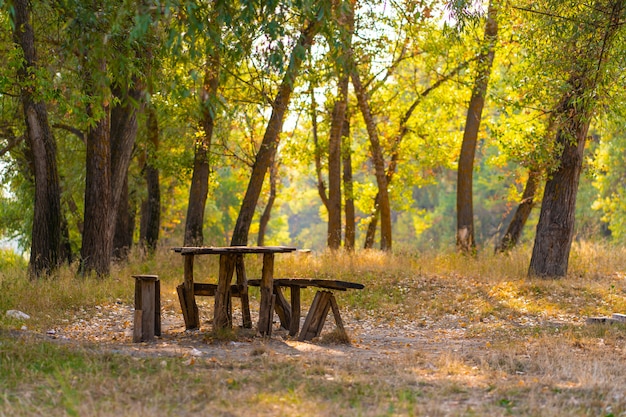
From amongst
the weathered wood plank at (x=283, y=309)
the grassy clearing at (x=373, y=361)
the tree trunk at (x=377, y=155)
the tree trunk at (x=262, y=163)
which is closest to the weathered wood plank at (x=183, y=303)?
the grassy clearing at (x=373, y=361)

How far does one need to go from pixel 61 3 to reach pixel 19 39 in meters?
5.90

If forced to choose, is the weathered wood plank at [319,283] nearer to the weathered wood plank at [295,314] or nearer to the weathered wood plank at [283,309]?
the weathered wood plank at [295,314]

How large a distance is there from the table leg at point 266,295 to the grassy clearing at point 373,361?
385 mm

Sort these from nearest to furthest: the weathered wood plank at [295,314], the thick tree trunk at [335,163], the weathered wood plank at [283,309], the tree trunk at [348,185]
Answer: the weathered wood plank at [295,314] → the weathered wood plank at [283,309] → the thick tree trunk at [335,163] → the tree trunk at [348,185]

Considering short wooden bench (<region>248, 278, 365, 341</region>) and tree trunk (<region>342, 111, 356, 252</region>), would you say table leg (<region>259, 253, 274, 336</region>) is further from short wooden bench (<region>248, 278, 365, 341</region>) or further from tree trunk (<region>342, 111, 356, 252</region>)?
tree trunk (<region>342, 111, 356, 252</region>)

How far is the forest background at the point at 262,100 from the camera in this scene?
880 cm

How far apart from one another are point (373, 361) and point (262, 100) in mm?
9174

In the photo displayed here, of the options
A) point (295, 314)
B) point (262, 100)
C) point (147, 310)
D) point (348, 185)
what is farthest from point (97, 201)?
point (348, 185)

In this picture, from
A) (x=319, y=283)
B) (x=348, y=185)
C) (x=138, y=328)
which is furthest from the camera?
(x=348, y=185)

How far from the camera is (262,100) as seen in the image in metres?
16.9

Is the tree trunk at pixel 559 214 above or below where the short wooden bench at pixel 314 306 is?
above

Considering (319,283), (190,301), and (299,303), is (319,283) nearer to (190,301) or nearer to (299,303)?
(299,303)

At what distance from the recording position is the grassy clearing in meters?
6.44

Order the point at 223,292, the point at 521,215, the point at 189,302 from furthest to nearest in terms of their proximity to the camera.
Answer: the point at 521,215, the point at 189,302, the point at 223,292
